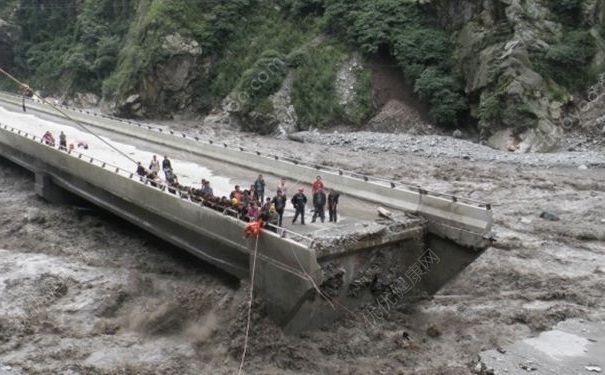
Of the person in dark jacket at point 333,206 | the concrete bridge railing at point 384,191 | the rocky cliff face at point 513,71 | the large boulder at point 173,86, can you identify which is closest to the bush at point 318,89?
the rocky cliff face at point 513,71

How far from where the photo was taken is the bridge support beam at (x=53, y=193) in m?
26.9

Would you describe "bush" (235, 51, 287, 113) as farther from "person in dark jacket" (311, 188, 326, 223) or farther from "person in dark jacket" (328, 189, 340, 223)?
Answer: "person in dark jacket" (311, 188, 326, 223)

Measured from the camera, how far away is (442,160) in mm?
35875

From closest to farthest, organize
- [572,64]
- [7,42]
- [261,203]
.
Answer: [261,203], [572,64], [7,42]

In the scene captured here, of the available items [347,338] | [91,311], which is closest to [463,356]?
[347,338]

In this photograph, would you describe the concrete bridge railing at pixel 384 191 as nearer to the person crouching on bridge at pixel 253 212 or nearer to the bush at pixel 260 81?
the person crouching on bridge at pixel 253 212

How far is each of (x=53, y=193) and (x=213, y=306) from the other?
1370 centimetres

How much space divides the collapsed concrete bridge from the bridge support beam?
4149 mm

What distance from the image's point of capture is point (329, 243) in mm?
14883

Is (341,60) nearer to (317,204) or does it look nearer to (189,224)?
(317,204)

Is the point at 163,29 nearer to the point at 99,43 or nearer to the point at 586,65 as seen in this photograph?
the point at 99,43

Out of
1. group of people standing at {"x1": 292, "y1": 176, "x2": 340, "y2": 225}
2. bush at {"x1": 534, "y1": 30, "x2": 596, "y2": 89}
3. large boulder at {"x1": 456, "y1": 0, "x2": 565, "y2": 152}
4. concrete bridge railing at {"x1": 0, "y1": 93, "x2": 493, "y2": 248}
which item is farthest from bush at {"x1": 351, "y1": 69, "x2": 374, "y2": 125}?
group of people standing at {"x1": 292, "y1": 176, "x2": 340, "y2": 225}

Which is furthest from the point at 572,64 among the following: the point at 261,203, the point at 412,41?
the point at 261,203

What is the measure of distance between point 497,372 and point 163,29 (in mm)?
44675
